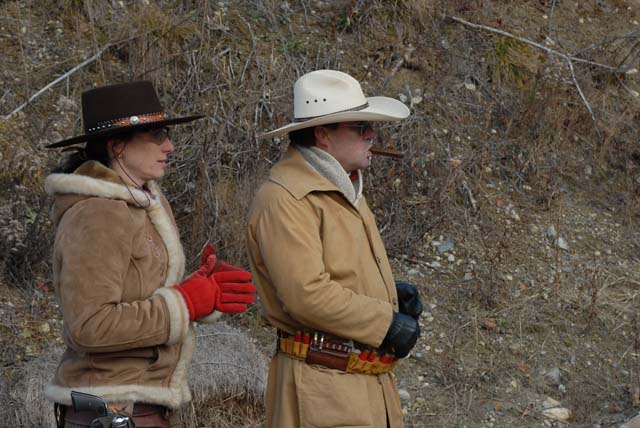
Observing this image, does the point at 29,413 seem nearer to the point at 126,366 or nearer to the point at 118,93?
the point at 126,366

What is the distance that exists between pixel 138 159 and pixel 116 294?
18.7 inches

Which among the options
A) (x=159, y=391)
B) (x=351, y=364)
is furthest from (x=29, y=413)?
(x=351, y=364)

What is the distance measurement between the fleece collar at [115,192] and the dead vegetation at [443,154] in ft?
5.23

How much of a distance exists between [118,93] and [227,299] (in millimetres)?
752

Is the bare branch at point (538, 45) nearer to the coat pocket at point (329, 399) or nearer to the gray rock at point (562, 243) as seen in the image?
the gray rock at point (562, 243)

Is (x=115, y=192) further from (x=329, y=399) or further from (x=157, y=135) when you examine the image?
(x=329, y=399)

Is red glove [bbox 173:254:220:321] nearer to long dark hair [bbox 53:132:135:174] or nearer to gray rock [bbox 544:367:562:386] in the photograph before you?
long dark hair [bbox 53:132:135:174]

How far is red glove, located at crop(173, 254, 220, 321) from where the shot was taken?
Answer: 2576 mm

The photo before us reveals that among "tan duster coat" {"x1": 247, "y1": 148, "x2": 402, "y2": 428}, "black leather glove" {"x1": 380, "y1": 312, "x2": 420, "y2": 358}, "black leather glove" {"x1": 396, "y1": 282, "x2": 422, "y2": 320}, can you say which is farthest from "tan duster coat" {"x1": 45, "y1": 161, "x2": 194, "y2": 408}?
"black leather glove" {"x1": 396, "y1": 282, "x2": 422, "y2": 320}

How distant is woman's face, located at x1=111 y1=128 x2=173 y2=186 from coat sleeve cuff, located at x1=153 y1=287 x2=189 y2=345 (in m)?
0.37

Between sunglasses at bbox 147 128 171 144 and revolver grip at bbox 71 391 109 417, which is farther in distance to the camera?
sunglasses at bbox 147 128 171 144

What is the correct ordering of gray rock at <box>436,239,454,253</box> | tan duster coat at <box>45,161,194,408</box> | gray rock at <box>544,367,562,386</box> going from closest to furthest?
tan duster coat at <box>45,161,194,408</box>, gray rock at <box>544,367,562,386</box>, gray rock at <box>436,239,454,253</box>

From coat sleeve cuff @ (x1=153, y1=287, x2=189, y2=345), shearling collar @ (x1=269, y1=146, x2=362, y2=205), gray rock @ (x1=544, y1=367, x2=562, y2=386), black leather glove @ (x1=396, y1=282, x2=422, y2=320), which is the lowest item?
gray rock @ (x1=544, y1=367, x2=562, y2=386)

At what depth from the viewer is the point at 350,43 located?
7.09 m
